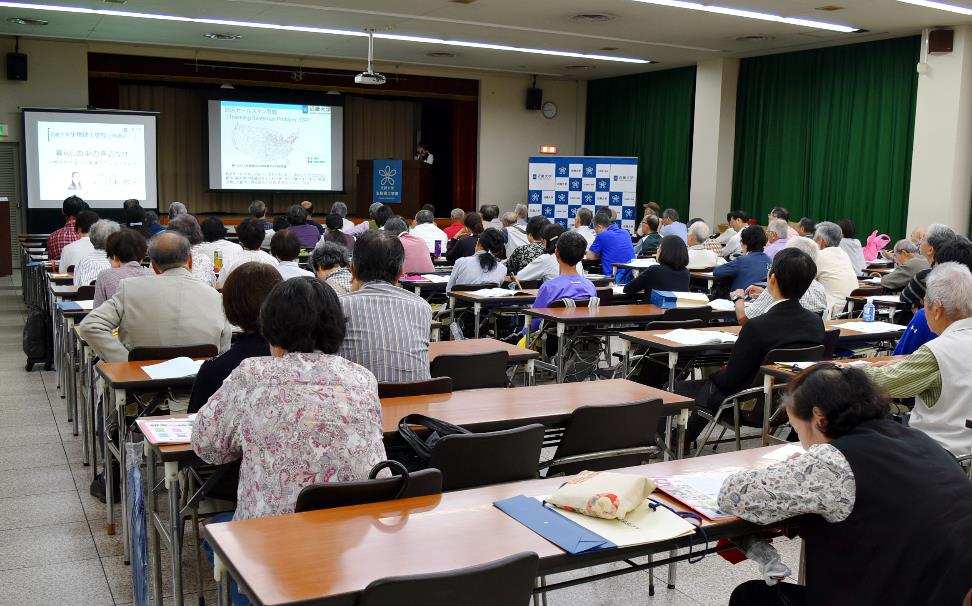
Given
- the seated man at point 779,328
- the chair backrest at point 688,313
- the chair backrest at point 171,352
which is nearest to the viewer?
the chair backrest at point 171,352

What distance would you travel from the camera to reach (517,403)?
3.29 meters

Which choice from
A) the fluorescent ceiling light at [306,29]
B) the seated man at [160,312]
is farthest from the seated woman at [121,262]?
the fluorescent ceiling light at [306,29]

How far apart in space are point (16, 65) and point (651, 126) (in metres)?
10.2

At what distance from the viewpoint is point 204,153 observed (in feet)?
53.5

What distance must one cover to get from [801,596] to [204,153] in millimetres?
15608

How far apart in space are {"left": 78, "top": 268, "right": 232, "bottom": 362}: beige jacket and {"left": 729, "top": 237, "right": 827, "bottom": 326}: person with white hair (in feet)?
9.12

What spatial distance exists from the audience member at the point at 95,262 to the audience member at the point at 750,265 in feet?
15.6

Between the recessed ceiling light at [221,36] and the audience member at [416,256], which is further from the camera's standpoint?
the recessed ceiling light at [221,36]

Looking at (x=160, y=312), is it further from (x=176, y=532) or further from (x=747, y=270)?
(x=747, y=270)

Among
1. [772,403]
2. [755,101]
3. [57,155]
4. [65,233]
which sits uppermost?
[755,101]

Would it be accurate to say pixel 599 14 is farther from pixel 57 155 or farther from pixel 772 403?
pixel 57 155

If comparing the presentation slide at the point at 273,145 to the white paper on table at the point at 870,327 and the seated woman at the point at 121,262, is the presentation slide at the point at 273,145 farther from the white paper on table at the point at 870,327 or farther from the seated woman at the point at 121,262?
the white paper on table at the point at 870,327

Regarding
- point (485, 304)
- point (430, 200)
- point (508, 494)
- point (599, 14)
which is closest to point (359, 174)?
point (430, 200)

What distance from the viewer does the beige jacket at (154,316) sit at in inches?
159
